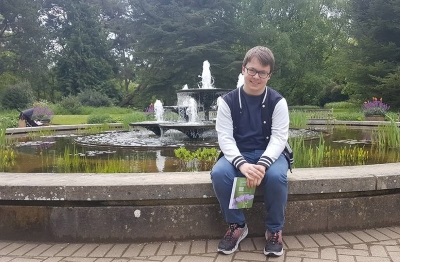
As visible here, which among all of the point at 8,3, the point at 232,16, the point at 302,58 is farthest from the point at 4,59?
the point at 302,58

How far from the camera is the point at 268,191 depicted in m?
2.63

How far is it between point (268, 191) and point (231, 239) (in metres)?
0.40

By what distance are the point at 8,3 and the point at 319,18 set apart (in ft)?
80.1

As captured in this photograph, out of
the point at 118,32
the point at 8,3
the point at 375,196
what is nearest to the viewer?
the point at 375,196

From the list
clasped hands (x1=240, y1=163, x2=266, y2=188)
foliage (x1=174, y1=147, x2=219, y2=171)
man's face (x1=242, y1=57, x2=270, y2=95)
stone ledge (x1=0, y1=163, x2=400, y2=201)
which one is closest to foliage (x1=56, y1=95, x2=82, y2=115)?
foliage (x1=174, y1=147, x2=219, y2=171)

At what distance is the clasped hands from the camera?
2.57 metres

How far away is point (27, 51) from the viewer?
32.9 m

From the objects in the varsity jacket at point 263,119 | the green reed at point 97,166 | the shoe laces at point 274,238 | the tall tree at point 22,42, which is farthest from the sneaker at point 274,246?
the tall tree at point 22,42

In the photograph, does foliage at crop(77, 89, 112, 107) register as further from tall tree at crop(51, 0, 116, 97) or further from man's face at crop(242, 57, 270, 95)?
man's face at crop(242, 57, 270, 95)

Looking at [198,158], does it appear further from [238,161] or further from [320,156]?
[238,161]
